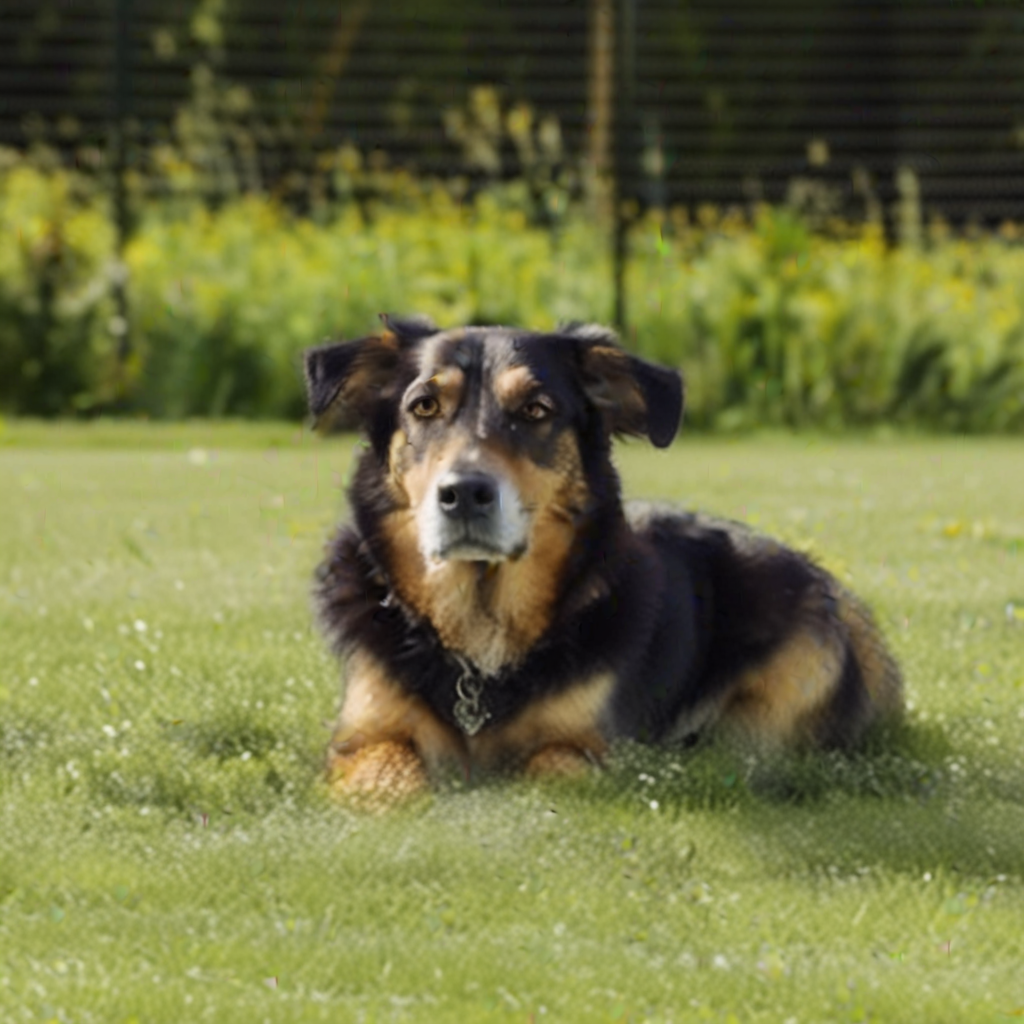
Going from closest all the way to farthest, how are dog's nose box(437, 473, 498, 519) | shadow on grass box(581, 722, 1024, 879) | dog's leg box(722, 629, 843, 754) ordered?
shadow on grass box(581, 722, 1024, 879), dog's nose box(437, 473, 498, 519), dog's leg box(722, 629, 843, 754)

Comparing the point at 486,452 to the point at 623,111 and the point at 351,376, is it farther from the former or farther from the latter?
the point at 623,111

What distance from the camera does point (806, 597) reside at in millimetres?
5457

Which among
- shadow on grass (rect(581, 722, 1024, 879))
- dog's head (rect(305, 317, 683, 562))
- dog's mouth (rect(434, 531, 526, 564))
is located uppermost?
dog's head (rect(305, 317, 683, 562))

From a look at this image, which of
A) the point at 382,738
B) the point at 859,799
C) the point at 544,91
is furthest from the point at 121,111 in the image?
the point at 859,799

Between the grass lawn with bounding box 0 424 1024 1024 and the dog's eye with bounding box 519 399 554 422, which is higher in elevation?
the dog's eye with bounding box 519 399 554 422

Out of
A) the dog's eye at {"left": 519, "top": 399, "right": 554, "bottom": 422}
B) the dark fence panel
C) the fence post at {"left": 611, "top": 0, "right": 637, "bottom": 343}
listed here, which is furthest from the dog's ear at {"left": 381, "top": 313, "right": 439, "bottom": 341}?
the dark fence panel

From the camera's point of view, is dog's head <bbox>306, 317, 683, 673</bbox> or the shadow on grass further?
dog's head <bbox>306, 317, 683, 673</bbox>

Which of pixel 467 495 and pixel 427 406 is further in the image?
pixel 427 406

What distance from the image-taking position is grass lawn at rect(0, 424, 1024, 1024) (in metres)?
3.44

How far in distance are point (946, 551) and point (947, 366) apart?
6.66 meters

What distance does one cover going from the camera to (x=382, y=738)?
4801 millimetres

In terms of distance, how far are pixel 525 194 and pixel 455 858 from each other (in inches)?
497

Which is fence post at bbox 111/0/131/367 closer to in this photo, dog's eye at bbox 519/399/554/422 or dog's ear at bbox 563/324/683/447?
dog's ear at bbox 563/324/683/447

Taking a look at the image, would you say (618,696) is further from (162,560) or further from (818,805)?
(162,560)
